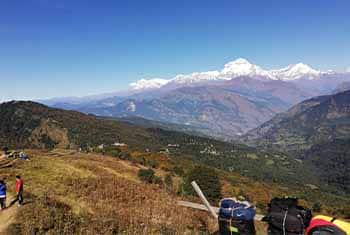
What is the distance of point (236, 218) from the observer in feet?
21.3

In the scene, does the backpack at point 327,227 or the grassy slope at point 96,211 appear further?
the grassy slope at point 96,211

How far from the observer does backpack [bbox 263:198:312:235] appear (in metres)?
6.03

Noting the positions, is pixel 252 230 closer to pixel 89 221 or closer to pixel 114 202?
pixel 89 221

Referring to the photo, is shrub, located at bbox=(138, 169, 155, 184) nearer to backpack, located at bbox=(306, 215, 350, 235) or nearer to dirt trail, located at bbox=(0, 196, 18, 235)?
dirt trail, located at bbox=(0, 196, 18, 235)

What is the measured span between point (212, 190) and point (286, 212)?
4542 centimetres

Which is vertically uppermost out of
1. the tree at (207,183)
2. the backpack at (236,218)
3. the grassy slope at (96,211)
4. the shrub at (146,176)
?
the backpack at (236,218)

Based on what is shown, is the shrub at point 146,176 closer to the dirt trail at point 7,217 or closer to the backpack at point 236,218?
the dirt trail at point 7,217

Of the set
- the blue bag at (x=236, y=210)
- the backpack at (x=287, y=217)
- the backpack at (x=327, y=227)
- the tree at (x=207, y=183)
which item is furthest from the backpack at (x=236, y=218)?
the tree at (x=207, y=183)

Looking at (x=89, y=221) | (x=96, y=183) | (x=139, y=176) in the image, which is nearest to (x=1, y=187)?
(x=96, y=183)

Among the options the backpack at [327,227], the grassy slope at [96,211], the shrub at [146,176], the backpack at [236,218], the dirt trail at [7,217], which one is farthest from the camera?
the shrub at [146,176]

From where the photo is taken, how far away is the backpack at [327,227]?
18.2 feet

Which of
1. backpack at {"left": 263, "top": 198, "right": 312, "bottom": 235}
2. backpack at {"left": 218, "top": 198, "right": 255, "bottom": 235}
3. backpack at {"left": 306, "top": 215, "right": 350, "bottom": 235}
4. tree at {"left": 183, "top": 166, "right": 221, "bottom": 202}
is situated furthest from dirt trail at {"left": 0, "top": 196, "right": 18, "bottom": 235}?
tree at {"left": 183, "top": 166, "right": 221, "bottom": 202}

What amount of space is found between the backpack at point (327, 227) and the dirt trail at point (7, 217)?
12.3 meters

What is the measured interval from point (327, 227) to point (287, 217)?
727 mm
